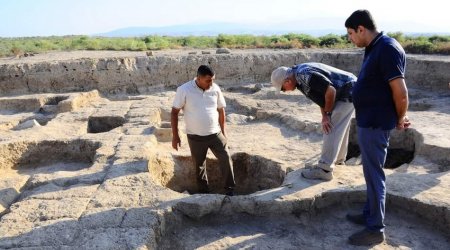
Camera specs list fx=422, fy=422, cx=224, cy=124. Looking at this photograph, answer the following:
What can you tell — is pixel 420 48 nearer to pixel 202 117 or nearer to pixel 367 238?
pixel 202 117

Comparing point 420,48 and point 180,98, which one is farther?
point 420,48

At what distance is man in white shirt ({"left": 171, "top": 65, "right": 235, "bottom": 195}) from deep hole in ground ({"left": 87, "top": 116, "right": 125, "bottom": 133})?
3.55 meters

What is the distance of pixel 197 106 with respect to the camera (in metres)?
5.14

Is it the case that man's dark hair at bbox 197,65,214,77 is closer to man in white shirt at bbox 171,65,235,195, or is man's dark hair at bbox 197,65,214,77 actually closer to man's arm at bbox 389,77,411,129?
man in white shirt at bbox 171,65,235,195

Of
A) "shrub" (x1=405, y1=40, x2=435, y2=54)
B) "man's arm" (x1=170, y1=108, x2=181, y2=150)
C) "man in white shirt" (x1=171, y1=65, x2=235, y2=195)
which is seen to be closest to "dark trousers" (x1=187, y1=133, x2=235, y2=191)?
"man in white shirt" (x1=171, y1=65, x2=235, y2=195)

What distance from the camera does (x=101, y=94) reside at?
1190 centimetres

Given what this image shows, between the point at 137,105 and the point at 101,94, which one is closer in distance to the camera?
the point at 137,105

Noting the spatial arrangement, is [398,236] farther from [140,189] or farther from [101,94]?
[101,94]

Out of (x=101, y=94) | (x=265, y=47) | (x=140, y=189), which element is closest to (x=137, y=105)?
(x=101, y=94)

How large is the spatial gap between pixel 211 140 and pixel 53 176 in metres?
2.07

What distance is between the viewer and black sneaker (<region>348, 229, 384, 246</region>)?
151 inches

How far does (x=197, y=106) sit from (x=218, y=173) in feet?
6.22

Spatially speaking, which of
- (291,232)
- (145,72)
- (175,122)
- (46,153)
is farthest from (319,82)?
(145,72)

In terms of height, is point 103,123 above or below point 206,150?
below
